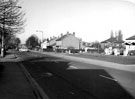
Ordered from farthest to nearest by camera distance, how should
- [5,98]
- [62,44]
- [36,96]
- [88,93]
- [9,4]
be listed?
[62,44] → [9,4] → [88,93] → [36,96] → [5,98]

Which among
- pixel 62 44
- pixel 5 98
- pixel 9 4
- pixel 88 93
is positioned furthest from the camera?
pixel 62 44

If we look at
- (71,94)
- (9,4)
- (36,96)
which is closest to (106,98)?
(71,94)

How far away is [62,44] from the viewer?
107 metres

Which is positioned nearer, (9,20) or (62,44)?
(9,20)

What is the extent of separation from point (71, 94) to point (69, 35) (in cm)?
9954

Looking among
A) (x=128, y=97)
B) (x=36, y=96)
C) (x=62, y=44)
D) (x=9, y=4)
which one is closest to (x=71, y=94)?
(x=36, y=96)

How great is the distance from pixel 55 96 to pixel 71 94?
0.71m

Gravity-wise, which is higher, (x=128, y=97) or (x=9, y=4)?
(x=9, y=4)

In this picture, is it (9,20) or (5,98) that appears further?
(9,20)

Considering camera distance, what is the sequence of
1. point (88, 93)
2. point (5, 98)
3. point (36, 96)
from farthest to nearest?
1. point (88, 93)
2. point (36, 96)
3. point (5, 98)

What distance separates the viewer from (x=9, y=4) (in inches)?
716

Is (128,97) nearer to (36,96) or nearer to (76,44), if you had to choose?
(36,96)

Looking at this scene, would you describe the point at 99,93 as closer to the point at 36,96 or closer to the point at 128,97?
the point at 128,97

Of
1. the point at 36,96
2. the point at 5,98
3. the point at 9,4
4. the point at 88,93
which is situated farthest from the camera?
the point at 9,4
